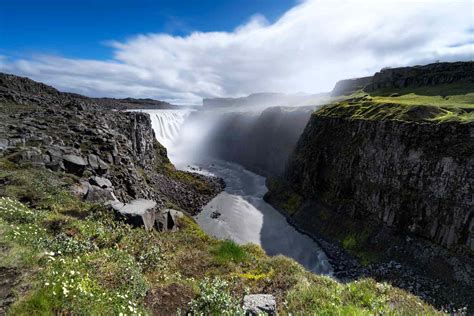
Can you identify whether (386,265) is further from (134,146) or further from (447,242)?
(134,146)

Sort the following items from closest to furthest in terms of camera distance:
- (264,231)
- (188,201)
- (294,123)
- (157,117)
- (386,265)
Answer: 1. (386,265)
2. (264,231)
3. (188,201)
4. (294,123)
5. (157,117)

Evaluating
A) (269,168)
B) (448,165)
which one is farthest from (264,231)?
(269,168)

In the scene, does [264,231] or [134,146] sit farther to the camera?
[134,146]

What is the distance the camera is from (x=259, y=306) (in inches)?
344

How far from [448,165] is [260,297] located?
40048mm

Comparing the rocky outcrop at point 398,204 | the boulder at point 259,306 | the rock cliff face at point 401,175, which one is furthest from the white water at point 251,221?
the boulder at point 259,306

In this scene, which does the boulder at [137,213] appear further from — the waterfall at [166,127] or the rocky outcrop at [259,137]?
the waterfall at [166,127]

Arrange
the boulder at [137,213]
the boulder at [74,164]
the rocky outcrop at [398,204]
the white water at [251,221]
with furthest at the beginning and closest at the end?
the white water at [251,221]
the rocky outcrop at [398,204]
the boulder at [74,164]
the boulder at [137,213]

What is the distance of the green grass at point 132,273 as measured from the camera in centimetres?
767

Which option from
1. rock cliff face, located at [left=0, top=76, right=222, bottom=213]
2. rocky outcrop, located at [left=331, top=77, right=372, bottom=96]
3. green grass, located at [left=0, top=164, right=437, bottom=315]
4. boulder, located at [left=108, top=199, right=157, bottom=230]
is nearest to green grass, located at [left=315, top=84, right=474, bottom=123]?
rock cliff face, located at [left=0, top=76, right=222, bottom=213]

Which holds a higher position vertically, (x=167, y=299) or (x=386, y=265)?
(x=167, y=299)

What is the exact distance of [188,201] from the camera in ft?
222

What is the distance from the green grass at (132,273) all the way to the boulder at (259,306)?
40cm

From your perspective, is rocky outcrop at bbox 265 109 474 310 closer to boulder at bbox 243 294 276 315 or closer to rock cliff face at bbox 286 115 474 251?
rock cliff face at bbox 286 115 474 251
